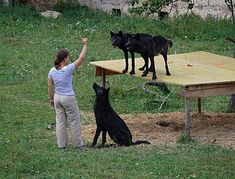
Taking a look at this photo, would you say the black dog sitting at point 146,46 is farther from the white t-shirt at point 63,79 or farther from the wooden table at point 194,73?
the white t-shirt at point 63,79

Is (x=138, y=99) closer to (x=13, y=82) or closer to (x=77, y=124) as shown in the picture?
(x=13, y=82)

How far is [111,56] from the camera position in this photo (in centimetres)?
1972

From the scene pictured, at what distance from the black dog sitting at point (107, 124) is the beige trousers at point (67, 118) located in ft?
1.30

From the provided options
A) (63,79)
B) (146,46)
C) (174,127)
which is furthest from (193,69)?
(63,79)

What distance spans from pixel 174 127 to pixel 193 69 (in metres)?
0.99

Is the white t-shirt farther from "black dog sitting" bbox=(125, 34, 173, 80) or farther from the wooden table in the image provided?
the wooden table

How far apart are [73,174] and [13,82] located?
8.54m

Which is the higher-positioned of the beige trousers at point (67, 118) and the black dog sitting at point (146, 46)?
the black dog sitting at point (146, 46)

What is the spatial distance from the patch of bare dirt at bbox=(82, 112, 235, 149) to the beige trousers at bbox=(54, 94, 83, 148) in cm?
97

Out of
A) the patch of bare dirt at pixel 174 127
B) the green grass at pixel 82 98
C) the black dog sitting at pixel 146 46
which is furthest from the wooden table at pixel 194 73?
the green grass at pixel 82 98

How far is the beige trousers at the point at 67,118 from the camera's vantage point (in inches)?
430

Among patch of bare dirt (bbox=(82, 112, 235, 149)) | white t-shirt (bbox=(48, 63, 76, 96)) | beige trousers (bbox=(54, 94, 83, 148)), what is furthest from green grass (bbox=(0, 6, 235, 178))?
white t-shirt (bbox=(48, 63, 76, 96))

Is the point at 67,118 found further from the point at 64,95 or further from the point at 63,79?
the point at 63,79

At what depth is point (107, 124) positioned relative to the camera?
11367mm
